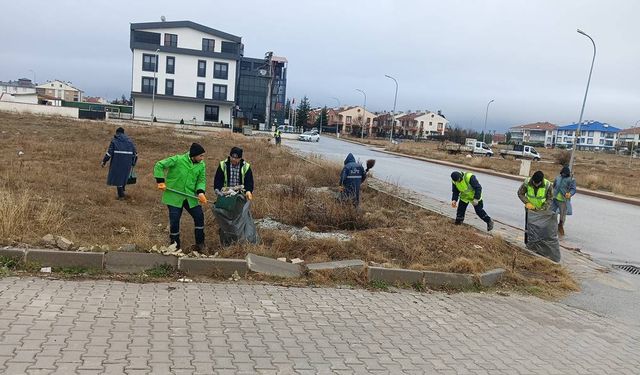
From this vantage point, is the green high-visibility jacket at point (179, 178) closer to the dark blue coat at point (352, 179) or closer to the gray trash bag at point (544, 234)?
the dark blue coat at point (352, 179)

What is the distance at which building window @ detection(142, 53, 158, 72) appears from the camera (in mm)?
68500

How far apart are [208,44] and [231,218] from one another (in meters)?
68.9

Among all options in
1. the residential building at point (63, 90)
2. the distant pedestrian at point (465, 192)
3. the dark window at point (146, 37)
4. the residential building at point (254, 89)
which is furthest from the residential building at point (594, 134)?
the distant pedestrian at point (465, 192)

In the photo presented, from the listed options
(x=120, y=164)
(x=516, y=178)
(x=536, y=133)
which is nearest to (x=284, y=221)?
(x=120, y=164)

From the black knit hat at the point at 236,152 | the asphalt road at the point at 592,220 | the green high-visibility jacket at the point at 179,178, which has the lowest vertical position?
the asphalt road at the point at 592,220

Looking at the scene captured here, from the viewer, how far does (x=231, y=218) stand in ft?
22.1

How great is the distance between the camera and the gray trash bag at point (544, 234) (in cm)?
847

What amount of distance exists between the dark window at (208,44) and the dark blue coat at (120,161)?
209 feet

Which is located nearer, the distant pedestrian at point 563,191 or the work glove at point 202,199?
the work glove at point 202,199

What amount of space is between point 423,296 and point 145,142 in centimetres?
2345

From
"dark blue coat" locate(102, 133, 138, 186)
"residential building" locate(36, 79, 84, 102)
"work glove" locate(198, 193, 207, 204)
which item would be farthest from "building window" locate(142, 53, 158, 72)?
"residential building" locate(36, 79, 84, 102)

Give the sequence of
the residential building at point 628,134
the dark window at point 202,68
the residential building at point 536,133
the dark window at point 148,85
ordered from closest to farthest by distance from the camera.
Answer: the dark window at point 148,85, the dark window at point 202,68, the residential building at point 628,134, the residential building at point 536,133

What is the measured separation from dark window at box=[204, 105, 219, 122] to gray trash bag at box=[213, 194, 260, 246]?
67.8 m

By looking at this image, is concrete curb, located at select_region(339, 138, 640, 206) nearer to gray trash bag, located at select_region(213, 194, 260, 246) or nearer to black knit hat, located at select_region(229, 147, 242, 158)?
black knit hat, located at select_region(229, 147, 242, 158)
